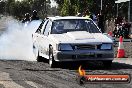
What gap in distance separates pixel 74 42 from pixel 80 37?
1.35 feet

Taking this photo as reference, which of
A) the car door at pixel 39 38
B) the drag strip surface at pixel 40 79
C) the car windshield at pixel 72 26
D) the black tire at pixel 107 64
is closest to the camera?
the drag strip surface at pixel 40 79

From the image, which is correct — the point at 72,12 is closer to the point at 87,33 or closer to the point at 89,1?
the point at 89,1

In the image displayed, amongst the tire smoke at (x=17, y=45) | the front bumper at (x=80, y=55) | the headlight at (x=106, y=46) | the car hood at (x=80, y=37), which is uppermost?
the car hood at (x=80, y=37)

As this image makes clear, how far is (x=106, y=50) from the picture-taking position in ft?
37.9

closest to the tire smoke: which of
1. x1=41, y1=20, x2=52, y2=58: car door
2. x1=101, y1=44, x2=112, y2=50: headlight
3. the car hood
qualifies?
x1=41, y1=20, x2=52, y2=58: car door

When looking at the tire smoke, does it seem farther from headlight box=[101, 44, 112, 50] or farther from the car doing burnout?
headlight box=[101, 44, 112, 50]

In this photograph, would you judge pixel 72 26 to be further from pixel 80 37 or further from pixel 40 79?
pixel 40 79

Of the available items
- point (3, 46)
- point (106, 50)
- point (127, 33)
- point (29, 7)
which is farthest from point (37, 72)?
point (29, 7)

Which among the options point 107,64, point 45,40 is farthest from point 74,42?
point 45,40

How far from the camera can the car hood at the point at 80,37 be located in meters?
11.5

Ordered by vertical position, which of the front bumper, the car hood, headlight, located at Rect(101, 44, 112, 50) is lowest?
the front bumper

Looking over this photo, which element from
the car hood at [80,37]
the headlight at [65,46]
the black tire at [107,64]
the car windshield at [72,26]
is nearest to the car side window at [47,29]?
the car windshield at [72,26]

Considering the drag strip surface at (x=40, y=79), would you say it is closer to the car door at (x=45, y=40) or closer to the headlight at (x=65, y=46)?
the headlight at (x=65, y=46)

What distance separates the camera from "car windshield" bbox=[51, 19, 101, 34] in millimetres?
12641
